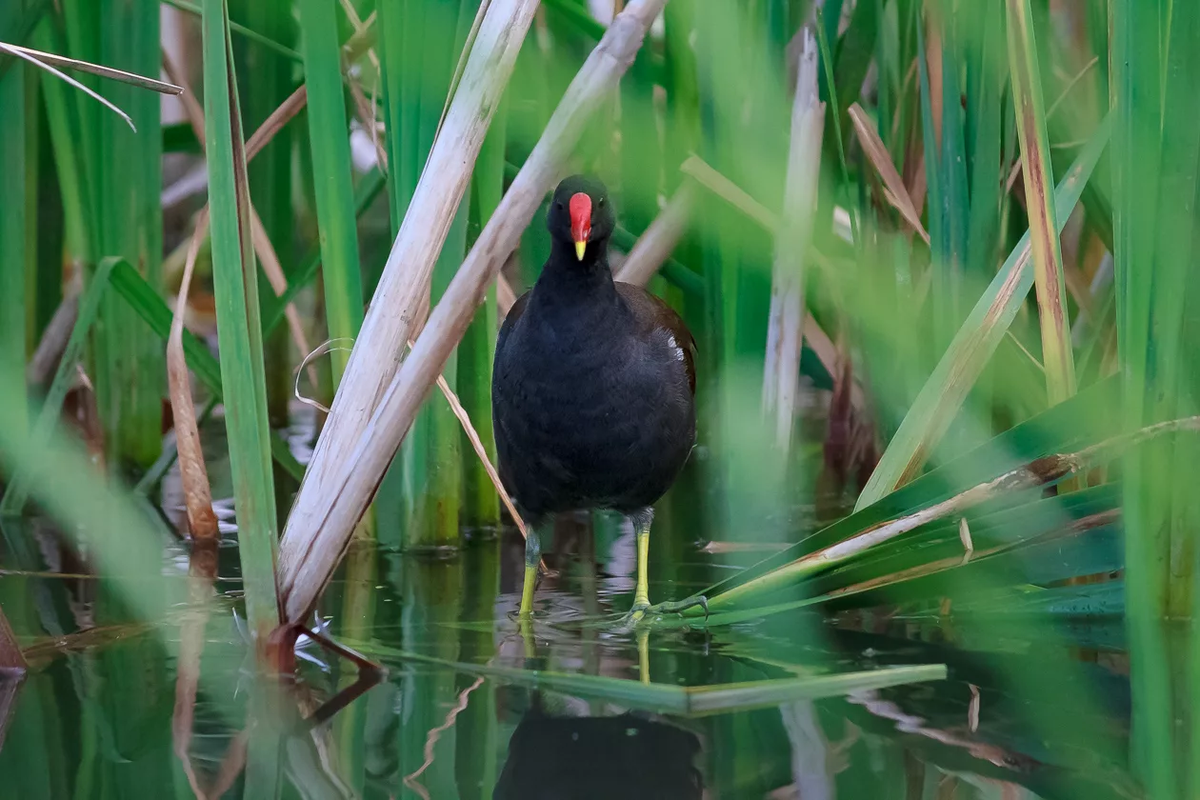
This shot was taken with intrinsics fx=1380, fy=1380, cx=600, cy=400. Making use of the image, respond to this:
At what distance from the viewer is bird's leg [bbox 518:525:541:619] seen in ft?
7.93

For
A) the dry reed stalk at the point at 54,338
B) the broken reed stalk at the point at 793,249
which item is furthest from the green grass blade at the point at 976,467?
the dry reed stalk at the point at 54,338

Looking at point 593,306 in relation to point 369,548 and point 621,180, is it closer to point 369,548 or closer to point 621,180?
point 621,180

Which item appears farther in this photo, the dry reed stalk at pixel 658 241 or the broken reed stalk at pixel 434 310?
the dry reed stalk at pixel 658 241

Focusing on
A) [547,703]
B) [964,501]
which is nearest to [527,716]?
[547,703]

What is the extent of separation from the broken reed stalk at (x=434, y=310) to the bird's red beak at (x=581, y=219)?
1.04 feet

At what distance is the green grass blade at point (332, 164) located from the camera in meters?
2.29

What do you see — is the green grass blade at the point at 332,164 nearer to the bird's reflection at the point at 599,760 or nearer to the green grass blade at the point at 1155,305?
the bird's reflection at the point at 599,760

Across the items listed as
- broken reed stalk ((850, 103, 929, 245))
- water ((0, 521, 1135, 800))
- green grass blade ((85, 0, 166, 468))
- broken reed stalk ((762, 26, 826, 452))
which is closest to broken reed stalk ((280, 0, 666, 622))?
water ((0, 521, 1135, 800))

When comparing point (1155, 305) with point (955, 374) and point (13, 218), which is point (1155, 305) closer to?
point (955, 374)

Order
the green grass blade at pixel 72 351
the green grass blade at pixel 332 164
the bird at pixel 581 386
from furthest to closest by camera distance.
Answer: the green grass blade at pixel 72 351 < the bird at pixel 581 386 < the green grass blade at pixel 332 164

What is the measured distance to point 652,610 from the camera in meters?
2.25

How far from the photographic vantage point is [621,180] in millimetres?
2850

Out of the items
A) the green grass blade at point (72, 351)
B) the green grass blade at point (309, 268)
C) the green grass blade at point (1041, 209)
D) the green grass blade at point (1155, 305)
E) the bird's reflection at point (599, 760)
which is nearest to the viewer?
the bird's reflection at point (599, 760)

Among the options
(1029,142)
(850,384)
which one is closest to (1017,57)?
(1029,142)
